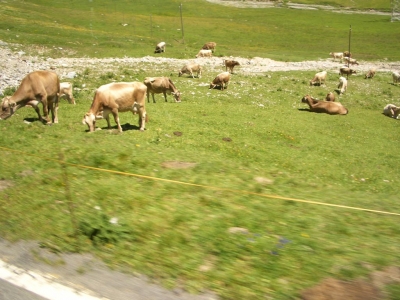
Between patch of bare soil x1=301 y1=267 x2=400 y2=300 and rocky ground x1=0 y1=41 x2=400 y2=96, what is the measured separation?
59.7 ft

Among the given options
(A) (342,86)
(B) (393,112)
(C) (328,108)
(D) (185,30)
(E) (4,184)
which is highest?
(D) (185,30)

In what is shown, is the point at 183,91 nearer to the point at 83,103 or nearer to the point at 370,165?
the point at 83,103

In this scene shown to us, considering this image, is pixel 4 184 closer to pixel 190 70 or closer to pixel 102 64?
pixel 190 70

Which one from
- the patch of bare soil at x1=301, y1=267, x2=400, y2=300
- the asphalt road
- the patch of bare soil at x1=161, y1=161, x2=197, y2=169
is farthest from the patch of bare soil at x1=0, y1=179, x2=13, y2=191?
the patch of bare soil at x1=301, y1=267, x2=400, y2=300

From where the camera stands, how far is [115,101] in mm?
14062

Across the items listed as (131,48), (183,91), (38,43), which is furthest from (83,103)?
(131,48)

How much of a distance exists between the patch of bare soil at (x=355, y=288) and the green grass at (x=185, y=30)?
33.6 meters

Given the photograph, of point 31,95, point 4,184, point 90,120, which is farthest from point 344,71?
point 4,184

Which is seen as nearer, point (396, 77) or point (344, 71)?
point (396, 77)

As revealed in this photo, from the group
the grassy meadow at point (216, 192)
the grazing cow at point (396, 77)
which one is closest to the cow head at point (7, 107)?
the grassy meadow at point (216, 192)

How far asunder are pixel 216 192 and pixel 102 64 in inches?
1030

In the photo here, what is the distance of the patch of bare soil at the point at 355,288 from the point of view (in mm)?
3988

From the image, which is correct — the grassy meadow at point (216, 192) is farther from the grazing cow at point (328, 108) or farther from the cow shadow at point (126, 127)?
the grazing cow at point (328, 108)

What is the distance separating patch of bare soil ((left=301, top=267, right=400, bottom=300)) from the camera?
399 centimetres
